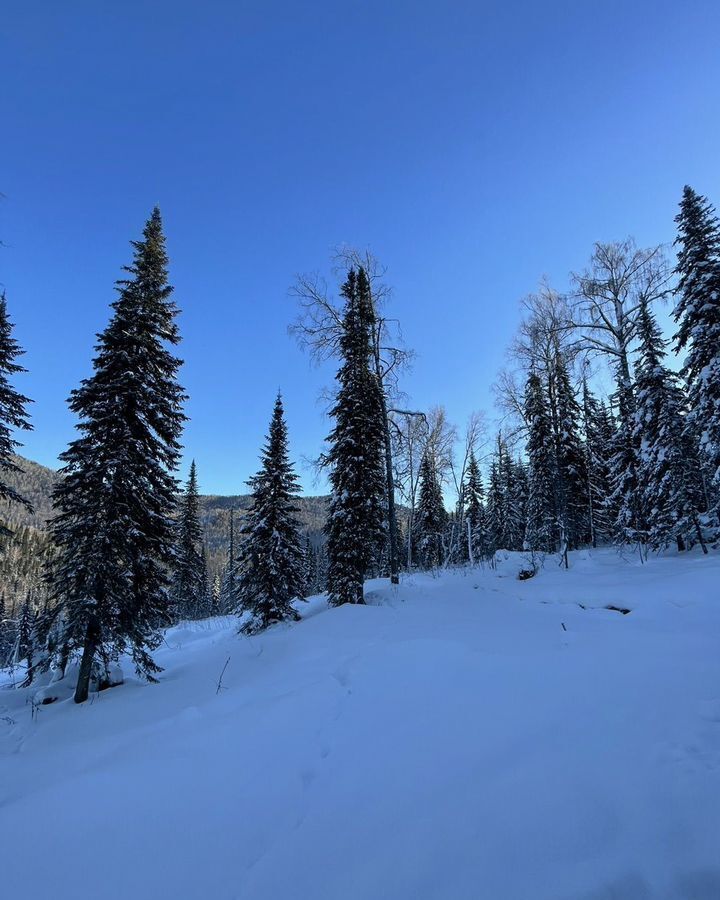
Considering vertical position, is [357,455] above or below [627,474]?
above

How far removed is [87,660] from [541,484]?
26393mm

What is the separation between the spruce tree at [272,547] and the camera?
58.4 feet

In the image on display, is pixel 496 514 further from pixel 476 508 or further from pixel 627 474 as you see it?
pixel 627 474

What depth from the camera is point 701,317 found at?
13.6 metres

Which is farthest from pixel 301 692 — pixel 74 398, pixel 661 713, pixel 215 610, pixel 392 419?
pixel 215 610

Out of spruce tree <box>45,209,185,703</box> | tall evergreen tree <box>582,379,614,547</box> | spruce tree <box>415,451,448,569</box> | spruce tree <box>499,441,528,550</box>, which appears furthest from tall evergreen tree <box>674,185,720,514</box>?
spruce tree <box>499,441,528,550</box>

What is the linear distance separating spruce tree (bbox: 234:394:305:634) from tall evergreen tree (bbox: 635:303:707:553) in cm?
1444

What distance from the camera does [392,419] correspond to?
1736cm

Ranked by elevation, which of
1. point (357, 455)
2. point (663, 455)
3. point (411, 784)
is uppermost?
point (357, 455)

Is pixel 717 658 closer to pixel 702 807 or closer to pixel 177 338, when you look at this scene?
pixel 702 807

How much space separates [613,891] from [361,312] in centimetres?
1749

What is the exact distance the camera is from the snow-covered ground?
2145 millimetres

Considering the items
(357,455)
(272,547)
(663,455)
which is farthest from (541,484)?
(272,547)

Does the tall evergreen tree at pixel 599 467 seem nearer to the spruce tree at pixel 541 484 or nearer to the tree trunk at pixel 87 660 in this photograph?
the spruce tree at pixel 541 484
